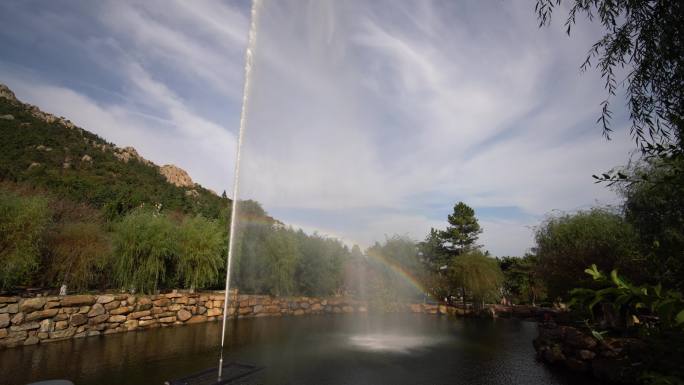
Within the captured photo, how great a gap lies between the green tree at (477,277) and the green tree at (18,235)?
28.8m

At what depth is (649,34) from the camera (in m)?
4.02

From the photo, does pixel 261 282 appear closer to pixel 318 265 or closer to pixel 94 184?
pixel 318 265

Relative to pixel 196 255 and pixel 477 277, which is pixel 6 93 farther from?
pixel 477 277

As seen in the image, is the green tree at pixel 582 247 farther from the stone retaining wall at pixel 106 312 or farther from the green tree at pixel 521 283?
the green tree at pixel 521 283

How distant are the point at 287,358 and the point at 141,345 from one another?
589 centimetres

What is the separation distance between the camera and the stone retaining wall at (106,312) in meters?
13.0

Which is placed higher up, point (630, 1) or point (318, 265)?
point (630, 1)

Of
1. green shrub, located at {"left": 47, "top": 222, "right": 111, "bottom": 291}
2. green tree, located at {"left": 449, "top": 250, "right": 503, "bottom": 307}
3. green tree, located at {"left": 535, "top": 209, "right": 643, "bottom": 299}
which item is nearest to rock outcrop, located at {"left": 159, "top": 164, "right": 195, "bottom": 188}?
green tree, located at {"left": 449, "top": 250, "right": 503, "bottom": 307}

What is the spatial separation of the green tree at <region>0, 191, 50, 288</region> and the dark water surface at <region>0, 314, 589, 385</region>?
10.9 feet

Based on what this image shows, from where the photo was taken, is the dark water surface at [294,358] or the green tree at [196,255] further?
the green tree at [196,255]

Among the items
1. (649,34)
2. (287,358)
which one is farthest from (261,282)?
(649,34)

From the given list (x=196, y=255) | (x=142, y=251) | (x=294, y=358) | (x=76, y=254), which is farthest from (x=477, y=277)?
(x=76, y=254)

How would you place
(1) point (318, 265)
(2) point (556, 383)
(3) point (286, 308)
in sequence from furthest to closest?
1. (1) point (318, 265)
2. (3) point (286, 308)
3. (2) point (556, 383)

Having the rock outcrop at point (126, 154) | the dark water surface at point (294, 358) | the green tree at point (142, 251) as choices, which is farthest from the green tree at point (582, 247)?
the rock outcrop at point (126, 154)
